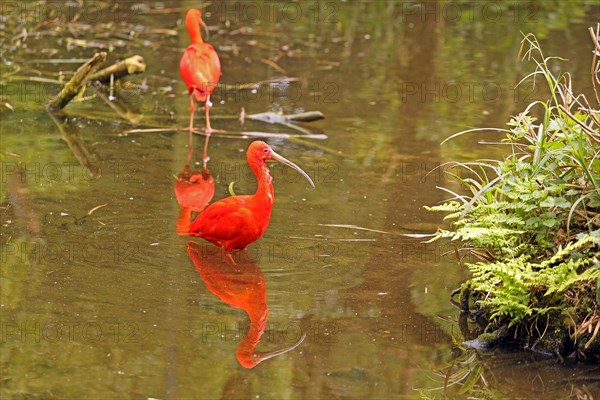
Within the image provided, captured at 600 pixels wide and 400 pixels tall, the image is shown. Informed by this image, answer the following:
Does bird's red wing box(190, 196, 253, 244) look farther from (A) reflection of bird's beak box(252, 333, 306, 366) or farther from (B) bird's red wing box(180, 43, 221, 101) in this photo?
(B) bird's red wing box(180, 43, 221, 101)

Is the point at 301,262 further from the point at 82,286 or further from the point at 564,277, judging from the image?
the point at 564,277

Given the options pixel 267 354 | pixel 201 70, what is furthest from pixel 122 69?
pixel 267 354

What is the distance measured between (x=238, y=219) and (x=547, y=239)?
1.96 m

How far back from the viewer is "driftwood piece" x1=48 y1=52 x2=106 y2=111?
9062mm

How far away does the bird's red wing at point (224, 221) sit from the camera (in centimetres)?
634

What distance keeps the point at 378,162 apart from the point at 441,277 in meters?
2.47

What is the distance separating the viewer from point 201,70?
8.88 metres

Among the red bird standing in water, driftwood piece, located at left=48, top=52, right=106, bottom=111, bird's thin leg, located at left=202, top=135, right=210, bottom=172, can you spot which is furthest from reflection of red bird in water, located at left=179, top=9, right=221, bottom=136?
driftwood piece, located at left=48, top=52, right=106, bottom=111

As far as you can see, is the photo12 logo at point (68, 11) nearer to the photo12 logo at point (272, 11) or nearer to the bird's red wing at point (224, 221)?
the photo12 logo at point (272, 11)

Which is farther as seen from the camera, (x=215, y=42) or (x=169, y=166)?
(x=215, y=42)

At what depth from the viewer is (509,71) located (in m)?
12.0

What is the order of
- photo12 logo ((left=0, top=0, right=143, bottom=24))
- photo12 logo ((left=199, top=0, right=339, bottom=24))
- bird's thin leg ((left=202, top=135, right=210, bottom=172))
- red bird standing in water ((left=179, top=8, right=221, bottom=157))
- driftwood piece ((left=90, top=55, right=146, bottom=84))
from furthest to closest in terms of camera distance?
1. photo12 logo ((left=199, top=0, right=339, bottom=24))
2. photo12 logo ((left=0, top=0, right=143, bottom=24))
3. driftwood piece ((left=90, top=55, right=146, bottom=84))
4. red bird standing in water ((left=179, top=8, right=221, bottom=157))
5. bird's thin leg ((left=202, top=135, right=210, bottom=172))

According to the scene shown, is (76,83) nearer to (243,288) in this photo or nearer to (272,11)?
(243,288)

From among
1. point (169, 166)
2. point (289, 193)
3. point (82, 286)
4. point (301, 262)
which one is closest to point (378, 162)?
point (289, 193)
